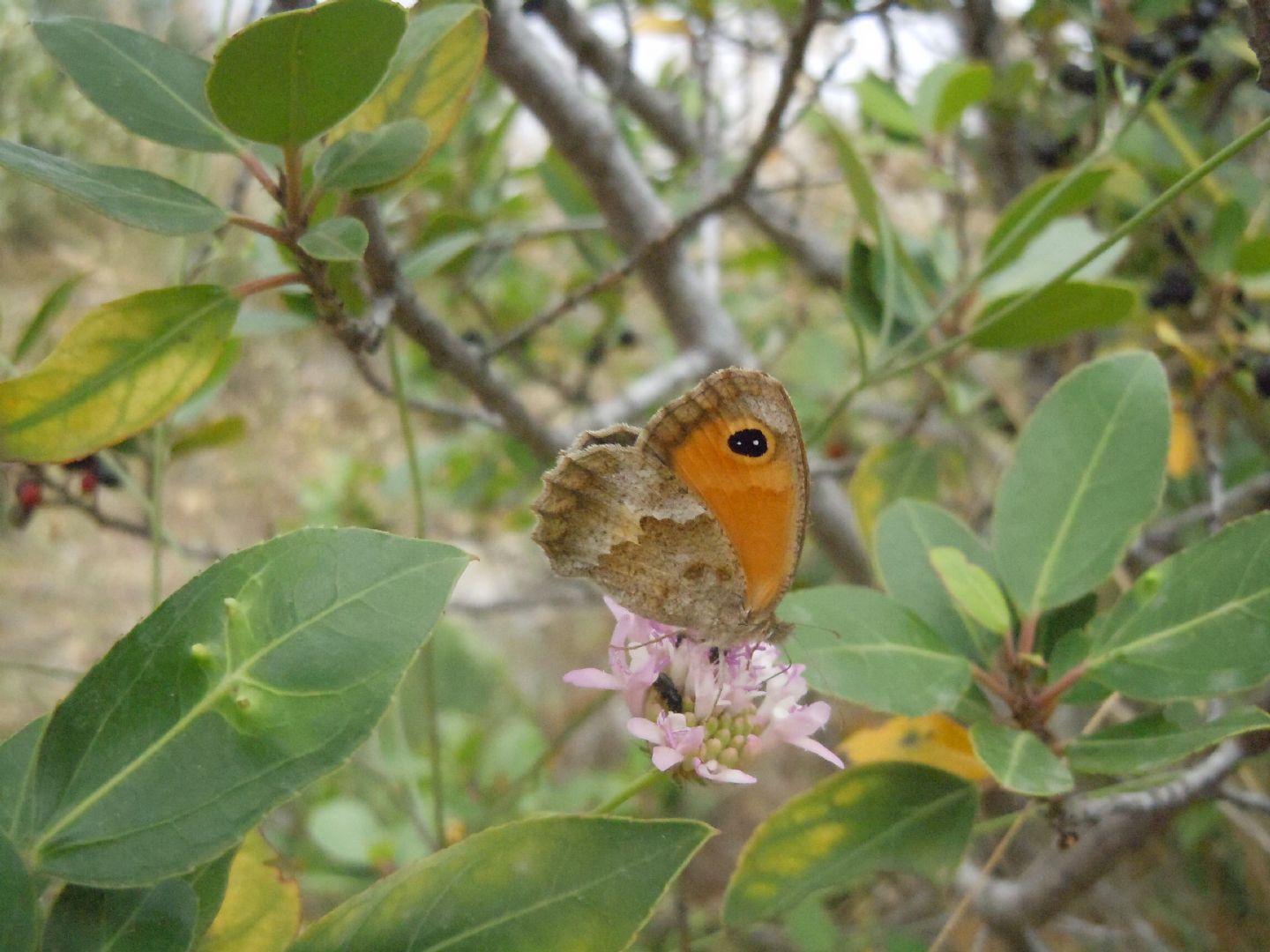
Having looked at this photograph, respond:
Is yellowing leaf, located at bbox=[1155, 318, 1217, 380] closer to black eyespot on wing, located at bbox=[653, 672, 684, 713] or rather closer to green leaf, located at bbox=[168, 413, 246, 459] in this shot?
black eyespot on wing, located at bbox=[653, 672, 684, 713]

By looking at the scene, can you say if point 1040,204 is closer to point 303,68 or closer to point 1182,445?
point 1182,445

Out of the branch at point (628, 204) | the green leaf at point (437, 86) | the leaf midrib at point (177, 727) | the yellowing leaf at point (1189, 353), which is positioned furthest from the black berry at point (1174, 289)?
the leaf midrib at point (177, 727)

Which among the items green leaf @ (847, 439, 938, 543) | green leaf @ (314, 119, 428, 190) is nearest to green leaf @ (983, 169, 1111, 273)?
green leaf @ (847, 439, 938, 543)

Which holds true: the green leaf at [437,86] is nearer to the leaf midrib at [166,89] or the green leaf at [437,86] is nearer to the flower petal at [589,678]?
the leaf midrib at [166,89]

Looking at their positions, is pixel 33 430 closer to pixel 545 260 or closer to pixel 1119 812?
pixel 1119 812

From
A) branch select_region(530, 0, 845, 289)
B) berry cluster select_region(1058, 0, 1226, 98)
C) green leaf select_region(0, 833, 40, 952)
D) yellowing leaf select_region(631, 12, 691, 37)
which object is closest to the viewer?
green leaf select_region(0, 833, 40, 952)

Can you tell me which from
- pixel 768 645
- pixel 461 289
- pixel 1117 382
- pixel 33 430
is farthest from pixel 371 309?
pixel 461 289

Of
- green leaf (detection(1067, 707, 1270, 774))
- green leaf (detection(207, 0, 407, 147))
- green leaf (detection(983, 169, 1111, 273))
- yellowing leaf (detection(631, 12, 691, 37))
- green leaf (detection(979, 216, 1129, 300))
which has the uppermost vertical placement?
yellowing leaf (detection(631, 12, 691, 37))
